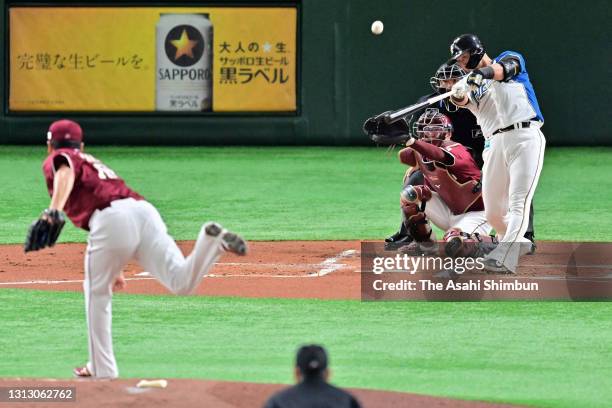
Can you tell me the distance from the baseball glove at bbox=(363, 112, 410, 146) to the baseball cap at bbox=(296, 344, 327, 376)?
6.23m

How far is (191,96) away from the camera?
22.9m

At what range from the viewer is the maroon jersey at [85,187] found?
7086mm

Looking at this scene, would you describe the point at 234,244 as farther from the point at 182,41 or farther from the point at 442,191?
the point at 182,41

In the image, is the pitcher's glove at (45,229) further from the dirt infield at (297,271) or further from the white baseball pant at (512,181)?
the white baseball pant at (512,181)

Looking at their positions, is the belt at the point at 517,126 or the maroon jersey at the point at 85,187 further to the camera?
the belt at the point at 517,126

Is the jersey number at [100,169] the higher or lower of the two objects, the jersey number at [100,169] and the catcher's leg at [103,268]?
the higher

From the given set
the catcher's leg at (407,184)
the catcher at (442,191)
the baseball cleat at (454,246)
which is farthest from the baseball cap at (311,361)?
the catcher's leg at (407,184)

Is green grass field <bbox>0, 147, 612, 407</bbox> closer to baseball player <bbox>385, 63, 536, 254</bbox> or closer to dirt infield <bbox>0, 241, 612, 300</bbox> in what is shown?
dirt infield <bbox>0, 241, 612, 300</bbox>

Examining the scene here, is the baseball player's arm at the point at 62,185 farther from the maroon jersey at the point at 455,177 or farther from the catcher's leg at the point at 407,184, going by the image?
the catcher's leg at the point at 407,184

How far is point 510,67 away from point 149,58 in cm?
1313

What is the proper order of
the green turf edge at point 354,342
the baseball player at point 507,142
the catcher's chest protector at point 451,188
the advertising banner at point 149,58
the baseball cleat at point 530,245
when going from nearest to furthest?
the green turf edge at point 354,342, the baseball player at point 507,142, the baseball cleat at point 530,245, the catcher's chest protector at point 451,188, the advertising banner at point 149,58

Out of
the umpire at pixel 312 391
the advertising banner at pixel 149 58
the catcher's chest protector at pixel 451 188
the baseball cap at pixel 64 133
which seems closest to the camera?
the umpire at pixel 312 391

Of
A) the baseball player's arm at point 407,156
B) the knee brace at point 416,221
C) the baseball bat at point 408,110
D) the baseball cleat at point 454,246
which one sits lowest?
the baseball cleat at point 454,246

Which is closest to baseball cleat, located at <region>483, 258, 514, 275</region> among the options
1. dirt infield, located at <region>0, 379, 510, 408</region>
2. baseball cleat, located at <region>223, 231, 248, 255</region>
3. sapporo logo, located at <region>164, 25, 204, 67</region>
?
dirt infield, located at <region>0, 379, 510, 408</region>
